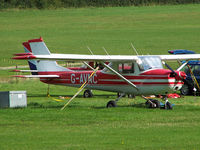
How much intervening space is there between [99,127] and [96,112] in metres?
3.03

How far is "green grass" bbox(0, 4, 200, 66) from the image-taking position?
183 ft

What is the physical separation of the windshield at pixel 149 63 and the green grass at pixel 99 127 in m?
1.39

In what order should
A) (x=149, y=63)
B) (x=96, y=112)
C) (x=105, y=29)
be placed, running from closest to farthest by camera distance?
(x=96, y=112) < (x=149, y=63) < (x=105, y=29)

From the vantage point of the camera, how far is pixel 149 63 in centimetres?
1933

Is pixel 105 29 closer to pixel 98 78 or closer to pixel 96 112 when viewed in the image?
pixel 98 78

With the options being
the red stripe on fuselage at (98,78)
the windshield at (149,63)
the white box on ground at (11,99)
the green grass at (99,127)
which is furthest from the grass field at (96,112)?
the windshield at (149,63)

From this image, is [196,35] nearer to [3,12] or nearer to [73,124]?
[3,12]

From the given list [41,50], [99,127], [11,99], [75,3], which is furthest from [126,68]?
[75,3]

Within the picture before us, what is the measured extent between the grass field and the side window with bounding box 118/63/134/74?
126 cm

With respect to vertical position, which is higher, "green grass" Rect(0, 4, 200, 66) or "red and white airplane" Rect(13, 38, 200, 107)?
"green grass" Rect(0, 4, 200, 66)

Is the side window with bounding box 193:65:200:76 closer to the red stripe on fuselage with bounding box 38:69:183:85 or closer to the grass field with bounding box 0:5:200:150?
the grass field with bounding box 0:5:200:150

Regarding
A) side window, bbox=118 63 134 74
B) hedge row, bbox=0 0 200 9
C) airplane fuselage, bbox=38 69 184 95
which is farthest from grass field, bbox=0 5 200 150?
hedge row, bbox=0 0 200 9

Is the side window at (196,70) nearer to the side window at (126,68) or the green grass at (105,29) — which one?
the side window at (126,68)

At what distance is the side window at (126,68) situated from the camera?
64.6 ft
